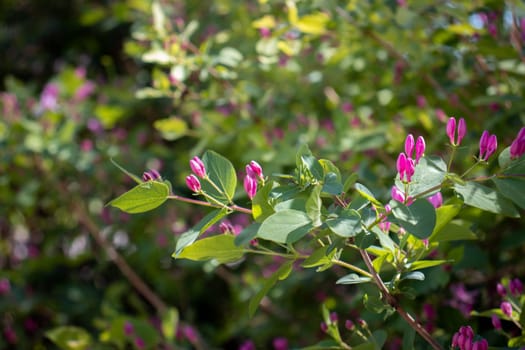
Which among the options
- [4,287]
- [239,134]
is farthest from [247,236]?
[4,287]

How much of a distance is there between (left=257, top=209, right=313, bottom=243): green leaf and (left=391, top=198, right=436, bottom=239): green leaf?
0.11 meters

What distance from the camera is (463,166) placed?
167 centimetres

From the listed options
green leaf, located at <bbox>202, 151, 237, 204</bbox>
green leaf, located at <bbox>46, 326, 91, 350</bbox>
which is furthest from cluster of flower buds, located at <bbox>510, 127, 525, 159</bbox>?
green leaf, located at <bbox>46, 326, 91, 350</bbox>

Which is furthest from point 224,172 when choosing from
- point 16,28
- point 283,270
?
point 16,28

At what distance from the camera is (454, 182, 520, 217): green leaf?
2.42ft

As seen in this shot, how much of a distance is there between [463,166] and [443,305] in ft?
1.65

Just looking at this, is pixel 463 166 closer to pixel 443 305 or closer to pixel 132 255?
pixel 443 305

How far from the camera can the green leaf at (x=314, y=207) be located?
0.71m

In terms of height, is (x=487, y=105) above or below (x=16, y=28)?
above

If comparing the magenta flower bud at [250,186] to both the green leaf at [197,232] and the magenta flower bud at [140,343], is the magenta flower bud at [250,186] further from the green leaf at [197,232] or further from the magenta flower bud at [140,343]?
the magenta flower bud at [140,343]

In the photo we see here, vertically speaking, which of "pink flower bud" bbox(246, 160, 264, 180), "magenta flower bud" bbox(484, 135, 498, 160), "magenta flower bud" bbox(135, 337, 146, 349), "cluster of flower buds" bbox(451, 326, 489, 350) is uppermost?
"magenta flower bud" bbox(484, 135, 498, 160)

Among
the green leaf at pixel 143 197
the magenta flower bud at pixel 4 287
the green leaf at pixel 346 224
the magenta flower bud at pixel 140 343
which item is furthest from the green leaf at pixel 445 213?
the magenta flower bud at pixel 4 287

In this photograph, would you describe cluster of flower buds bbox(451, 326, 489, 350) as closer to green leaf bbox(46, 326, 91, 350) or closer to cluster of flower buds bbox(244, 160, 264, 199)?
cluster of flower buds bbox(244, 160, 264, 199)

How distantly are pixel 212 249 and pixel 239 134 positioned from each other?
977 millimetres
